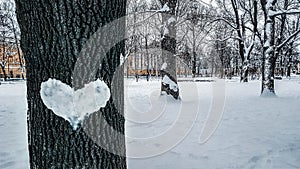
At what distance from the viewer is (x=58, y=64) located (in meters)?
1.53

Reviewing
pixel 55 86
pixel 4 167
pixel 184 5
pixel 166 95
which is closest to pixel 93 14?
pixel 55 86

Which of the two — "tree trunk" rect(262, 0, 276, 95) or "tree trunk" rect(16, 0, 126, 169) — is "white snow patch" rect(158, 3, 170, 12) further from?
"tree trunk" rect(16, 0, 126, 169)

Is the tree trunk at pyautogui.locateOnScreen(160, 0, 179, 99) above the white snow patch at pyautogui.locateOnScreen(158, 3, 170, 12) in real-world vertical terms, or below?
below

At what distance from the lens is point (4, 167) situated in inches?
116

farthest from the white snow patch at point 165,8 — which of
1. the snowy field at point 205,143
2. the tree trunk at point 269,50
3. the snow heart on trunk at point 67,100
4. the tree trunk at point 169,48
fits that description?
the snow heart on trunk at point 67,100

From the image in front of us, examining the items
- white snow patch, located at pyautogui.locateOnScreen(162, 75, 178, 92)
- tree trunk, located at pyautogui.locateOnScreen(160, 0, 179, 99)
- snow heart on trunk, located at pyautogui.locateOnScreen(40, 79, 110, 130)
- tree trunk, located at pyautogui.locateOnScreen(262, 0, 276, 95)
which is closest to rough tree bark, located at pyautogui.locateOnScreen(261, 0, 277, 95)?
tree trunk, located at pyautogui.locateOnScreen(262, 0, 276, 95)

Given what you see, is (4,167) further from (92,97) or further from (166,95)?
(166,95)

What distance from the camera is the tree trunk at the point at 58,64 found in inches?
59.9

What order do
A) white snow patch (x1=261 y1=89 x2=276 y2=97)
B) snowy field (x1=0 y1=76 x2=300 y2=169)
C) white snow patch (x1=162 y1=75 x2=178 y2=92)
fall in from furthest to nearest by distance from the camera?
white snow patch (x1=261 y1=89 x2=276 y2=97)
white snow patch (x1=162 y1=75 x2=178 y2=92)
snowy field (x1=0 y1=76 x2=300 y2=169)

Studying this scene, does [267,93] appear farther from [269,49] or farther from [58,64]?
[58,64]

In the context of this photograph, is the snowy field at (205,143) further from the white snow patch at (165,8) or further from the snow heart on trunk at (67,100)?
the white snow patch at (165,8)

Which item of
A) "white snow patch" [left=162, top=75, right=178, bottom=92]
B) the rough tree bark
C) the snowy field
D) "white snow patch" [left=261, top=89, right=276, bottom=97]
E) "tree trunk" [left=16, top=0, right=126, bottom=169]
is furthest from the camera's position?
"white snow patch" [left=261, top=89, right=276, bottom=97]

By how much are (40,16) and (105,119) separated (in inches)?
30.7

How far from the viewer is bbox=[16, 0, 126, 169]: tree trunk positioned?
59.9 inches
